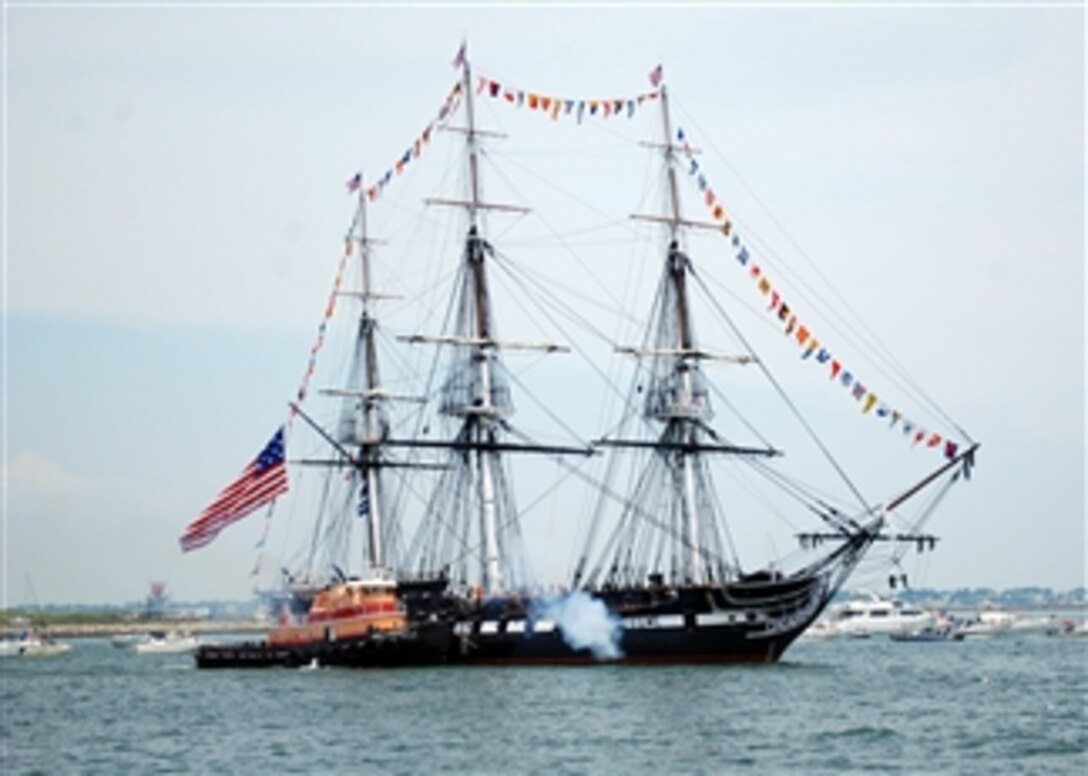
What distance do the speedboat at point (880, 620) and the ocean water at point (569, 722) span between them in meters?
73.4

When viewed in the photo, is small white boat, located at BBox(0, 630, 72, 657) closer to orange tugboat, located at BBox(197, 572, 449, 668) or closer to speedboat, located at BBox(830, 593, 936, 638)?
orange tugboat, located at BBox(197, 572, 449, 668)

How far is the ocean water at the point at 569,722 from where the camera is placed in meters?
53.4

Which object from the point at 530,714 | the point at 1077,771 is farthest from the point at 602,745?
the point at 1077,771

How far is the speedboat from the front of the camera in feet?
563

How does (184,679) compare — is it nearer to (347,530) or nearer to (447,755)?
(347,530)

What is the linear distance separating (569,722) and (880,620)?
116m

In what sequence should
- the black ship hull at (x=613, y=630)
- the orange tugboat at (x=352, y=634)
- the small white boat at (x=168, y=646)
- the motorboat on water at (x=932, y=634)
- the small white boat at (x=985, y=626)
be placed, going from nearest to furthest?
1. the black ship hull at (x=613, y=630)
2. the orange tugboat at (x=352, y=634)
3. the motorboat on water at (x=932, y=634)
4. the small white boat at (x=168, y=646)
5. the small white boat at (x=985, y=626)

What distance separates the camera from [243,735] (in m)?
63.4

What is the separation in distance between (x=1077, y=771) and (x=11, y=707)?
52.4m

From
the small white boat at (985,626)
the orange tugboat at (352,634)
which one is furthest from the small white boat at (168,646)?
the small white boat at (985,626)

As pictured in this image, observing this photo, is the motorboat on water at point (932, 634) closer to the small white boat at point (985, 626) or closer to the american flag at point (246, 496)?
the small white boat at point (985, 626)

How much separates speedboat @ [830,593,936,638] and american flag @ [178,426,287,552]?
3704 inches

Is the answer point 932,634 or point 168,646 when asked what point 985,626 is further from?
point 168,646

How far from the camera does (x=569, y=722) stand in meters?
62.9
